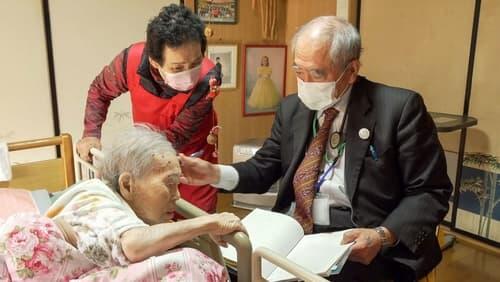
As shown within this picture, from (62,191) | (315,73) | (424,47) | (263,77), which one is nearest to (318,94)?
(315,73)

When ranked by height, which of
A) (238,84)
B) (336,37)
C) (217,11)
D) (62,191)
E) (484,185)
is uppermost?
(217,11)

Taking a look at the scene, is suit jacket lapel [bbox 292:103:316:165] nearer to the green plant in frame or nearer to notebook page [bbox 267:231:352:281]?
notebook page [bbox 267:231:352:281]

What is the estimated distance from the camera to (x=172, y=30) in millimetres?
1714

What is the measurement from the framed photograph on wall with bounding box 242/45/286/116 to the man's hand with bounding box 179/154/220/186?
1939 millimetres

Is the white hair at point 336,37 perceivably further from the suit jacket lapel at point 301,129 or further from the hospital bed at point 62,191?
the hospital bed at point 62,191

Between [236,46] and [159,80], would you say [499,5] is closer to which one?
[236,46]

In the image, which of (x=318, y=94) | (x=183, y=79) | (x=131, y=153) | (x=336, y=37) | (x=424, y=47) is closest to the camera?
(x=131, y=153)

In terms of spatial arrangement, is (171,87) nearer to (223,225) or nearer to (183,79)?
(183,79)

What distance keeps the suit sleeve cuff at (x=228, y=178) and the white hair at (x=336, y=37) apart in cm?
52

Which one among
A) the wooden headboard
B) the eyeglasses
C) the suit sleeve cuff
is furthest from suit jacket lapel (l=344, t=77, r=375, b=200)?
the wooden headboard

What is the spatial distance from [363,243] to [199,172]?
0.58m

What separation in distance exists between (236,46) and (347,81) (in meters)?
1.97

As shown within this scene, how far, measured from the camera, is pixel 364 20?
3.24 m

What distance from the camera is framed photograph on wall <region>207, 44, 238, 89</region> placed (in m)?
3.29
